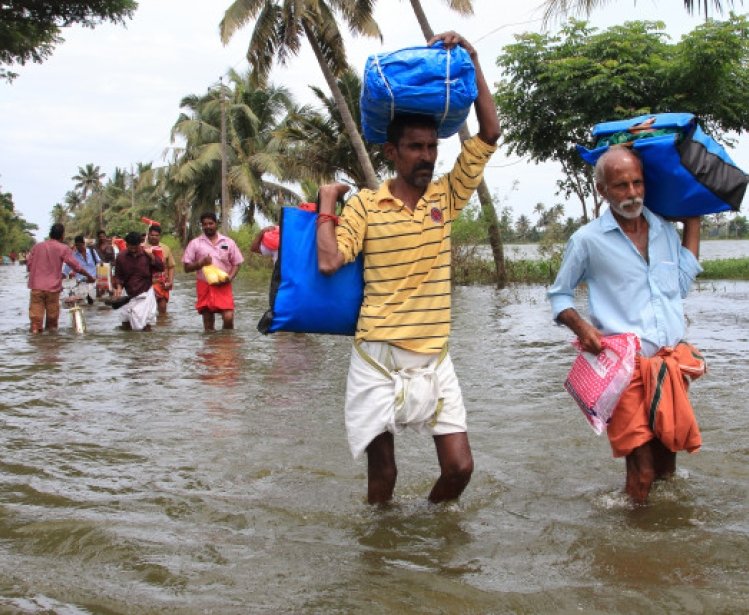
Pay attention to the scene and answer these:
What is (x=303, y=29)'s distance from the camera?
71.3ft

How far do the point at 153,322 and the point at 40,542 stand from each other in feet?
32.3

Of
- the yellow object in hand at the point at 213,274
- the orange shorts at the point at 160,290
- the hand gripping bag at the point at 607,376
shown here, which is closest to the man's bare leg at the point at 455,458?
the hand gripping bag at the point at 607,376

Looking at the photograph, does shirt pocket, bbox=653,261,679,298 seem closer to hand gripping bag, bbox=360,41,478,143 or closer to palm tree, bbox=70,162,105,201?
hand gripping bag, bbox=360,41,478,143

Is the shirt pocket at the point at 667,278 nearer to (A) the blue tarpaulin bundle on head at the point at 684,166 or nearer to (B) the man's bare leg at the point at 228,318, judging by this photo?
(A) the blue tarpaulin bundle on head at the point at 684,166

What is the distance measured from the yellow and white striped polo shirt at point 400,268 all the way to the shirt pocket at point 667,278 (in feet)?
3.11

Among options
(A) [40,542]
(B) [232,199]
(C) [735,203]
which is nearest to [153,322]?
(A) [40,542]

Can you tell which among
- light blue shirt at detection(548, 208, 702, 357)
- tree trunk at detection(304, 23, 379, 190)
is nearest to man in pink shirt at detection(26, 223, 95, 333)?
tree trunk at detection(304, 23, 379, 190)

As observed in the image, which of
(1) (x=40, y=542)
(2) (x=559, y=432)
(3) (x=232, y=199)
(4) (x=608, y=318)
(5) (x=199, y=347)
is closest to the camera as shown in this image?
(1) (x=40, y=542)

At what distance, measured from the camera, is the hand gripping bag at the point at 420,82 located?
3424 mm

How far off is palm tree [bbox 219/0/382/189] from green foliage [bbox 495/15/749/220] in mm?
3968

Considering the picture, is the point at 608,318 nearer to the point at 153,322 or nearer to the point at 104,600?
the point at 104,600

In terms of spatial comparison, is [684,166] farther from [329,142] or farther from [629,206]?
[329,142]

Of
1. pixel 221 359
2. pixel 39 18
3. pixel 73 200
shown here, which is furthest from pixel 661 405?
pixel 73 200

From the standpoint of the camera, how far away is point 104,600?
2971mm
